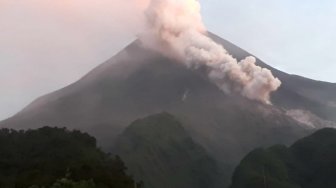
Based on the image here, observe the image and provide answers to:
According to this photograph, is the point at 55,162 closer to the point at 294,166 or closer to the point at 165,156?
the point at 294,166

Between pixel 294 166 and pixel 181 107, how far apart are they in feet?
160

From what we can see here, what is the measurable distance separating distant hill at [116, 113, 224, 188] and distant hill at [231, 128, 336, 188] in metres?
12.2

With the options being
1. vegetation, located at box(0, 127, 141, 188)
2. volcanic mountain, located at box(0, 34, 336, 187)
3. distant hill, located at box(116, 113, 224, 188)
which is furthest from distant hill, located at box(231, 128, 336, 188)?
vegetation, located at box(0, 127, 141, 188)

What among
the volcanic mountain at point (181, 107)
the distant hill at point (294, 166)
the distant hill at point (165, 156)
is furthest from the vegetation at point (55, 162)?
the volcanic mountain at point (181, 107)

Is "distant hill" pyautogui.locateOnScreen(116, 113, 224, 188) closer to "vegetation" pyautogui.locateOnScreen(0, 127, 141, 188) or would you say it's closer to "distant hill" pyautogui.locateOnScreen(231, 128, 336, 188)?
"distant hill" pyautogui.locateOnScreen(231, 128, 336, 188)

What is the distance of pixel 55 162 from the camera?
4019 cm

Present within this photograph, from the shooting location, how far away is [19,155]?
157 ft

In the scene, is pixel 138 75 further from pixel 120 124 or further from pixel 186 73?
pixel 120 124

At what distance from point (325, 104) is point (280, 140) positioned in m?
39.8

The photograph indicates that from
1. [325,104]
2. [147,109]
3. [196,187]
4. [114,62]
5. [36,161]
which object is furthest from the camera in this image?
[114,62]

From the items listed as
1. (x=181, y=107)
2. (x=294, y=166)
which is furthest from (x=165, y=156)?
(x=181, y=107)

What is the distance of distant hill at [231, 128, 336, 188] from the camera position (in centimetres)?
7523

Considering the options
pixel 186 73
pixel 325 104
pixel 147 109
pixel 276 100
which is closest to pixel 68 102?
pixel 147 109

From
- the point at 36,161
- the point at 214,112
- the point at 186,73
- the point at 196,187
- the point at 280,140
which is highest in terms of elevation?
the point at 186,73
